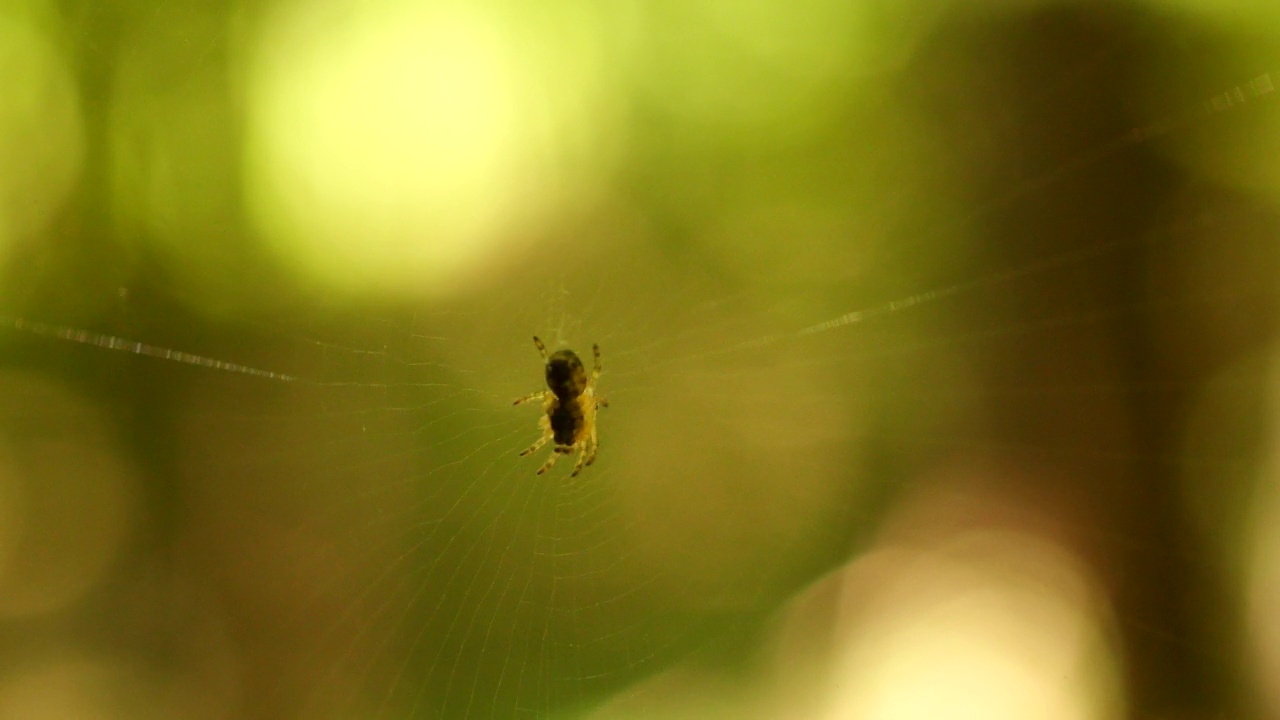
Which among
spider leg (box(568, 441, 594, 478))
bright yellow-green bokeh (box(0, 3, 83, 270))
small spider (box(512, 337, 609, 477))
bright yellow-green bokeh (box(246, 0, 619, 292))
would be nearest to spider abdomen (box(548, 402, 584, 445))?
small spider (box(512, 337, 609, 477))

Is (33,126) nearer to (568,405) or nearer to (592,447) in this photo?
(568,405)

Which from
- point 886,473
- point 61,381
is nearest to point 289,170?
point 61,381

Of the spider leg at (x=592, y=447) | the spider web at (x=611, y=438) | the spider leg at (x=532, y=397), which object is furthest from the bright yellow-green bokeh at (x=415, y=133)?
the spider leg at (x=592, y=447)

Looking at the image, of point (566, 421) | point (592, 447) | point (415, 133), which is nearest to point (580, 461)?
point (592, 447)

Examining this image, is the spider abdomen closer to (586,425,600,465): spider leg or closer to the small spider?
the small spider

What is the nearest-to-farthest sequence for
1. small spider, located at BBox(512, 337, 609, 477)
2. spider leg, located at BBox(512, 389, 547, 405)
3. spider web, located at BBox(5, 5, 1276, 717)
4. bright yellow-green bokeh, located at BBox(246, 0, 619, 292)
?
1. spider web, located at BBox(5, 5, 1276, 717)
2. small spider, located at BBox(512, 337, 609, 477)
3. spider leg, located at BBox(512, 389, 547, 405)
4. bright yellow-green bokeh, located at BBox(246, 0, 619, 292)
